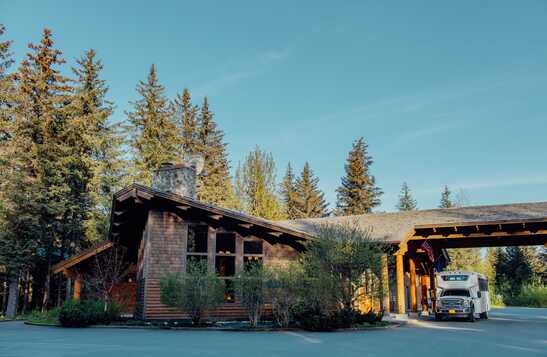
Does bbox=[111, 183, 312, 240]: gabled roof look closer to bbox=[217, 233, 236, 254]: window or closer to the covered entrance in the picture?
bbox=[217, 233, 236, 254]: window

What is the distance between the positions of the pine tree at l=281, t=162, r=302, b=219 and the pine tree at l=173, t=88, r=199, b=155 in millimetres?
14275

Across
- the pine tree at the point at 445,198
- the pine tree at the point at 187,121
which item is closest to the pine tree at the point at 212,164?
the pine tree at the point at 187,121

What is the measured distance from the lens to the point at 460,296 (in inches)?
749

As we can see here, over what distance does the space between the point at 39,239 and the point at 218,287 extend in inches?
675

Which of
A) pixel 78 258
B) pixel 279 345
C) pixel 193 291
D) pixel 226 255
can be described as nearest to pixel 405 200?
pixel 226 255

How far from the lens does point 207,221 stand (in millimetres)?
17188

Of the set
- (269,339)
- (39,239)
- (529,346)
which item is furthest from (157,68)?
(529,346)

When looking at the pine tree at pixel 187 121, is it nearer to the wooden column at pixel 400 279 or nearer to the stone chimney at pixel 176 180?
the stone chimney at pixel 176 180

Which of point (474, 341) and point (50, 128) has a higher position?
point (50, 128)

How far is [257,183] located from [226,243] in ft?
72.7

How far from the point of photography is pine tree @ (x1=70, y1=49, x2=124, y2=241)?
1128 inches

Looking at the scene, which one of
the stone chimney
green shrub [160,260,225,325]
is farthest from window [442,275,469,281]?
the stone chimney

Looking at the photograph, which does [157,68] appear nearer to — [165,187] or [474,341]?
[165,187]

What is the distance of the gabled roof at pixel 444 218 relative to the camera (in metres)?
17.8
